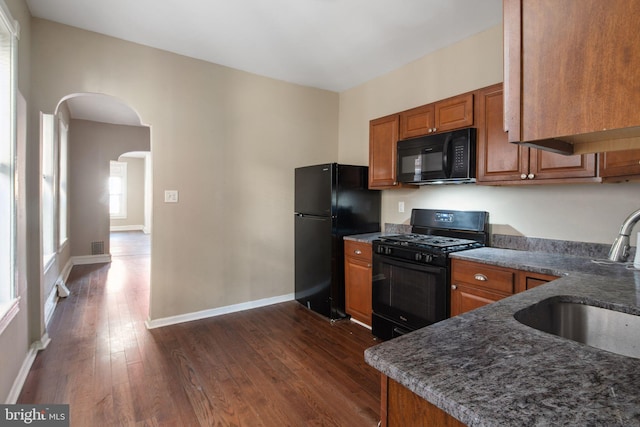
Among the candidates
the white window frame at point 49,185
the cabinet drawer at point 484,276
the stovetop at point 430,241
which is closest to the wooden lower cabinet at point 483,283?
the cabinet drawer at point 484,276

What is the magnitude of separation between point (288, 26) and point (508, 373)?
2.81 meters

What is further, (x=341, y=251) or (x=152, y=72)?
(x=341, y=251)

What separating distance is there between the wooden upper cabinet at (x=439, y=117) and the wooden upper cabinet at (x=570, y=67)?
6.98 ft

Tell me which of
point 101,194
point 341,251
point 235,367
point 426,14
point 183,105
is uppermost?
point 426,14

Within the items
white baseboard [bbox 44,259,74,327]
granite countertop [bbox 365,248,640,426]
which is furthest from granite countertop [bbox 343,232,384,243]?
white baseboard [bbox 44,259,74,327]

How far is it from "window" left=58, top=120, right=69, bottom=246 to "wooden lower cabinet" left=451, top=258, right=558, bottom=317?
5.24 metres

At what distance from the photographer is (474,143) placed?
2.47m

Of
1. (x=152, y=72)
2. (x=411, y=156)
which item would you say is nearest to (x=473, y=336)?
(x=411, y=156)

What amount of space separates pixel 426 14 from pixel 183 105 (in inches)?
91.3

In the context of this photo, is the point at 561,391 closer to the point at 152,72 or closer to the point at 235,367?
the point at 235,367

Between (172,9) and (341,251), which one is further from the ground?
(172,9)

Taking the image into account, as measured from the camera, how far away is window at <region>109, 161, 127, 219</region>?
10.3 meters

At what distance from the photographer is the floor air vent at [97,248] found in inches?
230

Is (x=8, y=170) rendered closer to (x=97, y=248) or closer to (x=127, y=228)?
(x=97, y=248)
